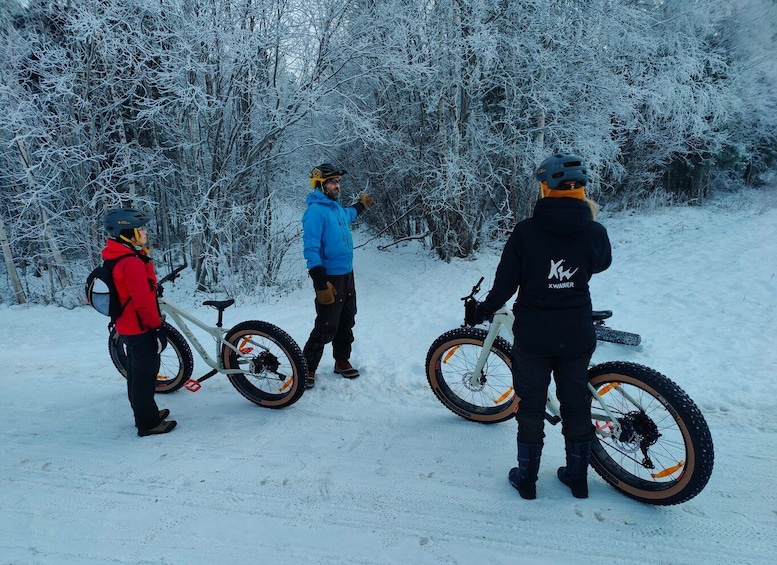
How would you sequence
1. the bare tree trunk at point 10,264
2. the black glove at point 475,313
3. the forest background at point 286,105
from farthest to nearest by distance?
the bare tree trunk at point 10,264 < the forest background at point 286,105 < the black glove at point 475,313

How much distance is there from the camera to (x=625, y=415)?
7.89ft

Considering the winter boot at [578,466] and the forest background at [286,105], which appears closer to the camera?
the winter boot at [578,466]

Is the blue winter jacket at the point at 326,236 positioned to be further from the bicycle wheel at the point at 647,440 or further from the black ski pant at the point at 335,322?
the bicycle wheel at the point at 647,440

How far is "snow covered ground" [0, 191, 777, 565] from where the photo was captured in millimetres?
2100

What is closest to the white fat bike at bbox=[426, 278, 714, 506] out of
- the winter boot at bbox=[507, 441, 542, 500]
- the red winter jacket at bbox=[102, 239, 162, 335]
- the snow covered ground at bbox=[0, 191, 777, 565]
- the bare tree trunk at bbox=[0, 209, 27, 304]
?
the snow covered ground at bbox=[0, 191, 777, 565]

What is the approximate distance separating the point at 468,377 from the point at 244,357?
186 centimetres

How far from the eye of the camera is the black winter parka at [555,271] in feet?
6.76

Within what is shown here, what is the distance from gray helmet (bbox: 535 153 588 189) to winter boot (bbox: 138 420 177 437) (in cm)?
315

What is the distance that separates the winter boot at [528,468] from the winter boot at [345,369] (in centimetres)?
195

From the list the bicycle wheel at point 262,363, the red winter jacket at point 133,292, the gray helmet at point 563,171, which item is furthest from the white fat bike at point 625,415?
the red winter jacket at point 133,292

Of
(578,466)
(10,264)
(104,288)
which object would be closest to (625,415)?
(578,466)

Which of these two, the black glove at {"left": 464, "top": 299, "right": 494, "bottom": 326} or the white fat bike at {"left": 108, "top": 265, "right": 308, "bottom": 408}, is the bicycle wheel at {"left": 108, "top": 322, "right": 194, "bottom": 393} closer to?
the white fat bike at {"left": 108, "top": 265, "right": 308, "bottom": 408}

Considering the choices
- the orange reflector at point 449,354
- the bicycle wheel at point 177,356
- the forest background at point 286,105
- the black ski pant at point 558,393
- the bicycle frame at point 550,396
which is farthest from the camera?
the forest background at point 286,105

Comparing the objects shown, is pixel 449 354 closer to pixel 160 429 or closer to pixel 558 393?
pixel 558 393
